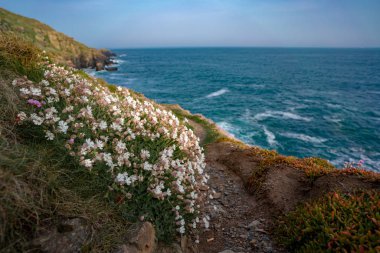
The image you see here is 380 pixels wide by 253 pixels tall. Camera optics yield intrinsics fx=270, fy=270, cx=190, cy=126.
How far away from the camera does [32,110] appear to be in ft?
16.3

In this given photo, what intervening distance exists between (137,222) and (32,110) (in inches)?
112

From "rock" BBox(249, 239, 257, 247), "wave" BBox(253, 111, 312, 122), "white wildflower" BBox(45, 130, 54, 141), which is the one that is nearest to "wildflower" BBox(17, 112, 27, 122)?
"white wildflower" BBox(45, 130, 54, 141)

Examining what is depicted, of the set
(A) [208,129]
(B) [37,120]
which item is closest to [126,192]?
(B) [37,120]

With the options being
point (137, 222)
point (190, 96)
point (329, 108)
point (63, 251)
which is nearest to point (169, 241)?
point (137, 222)

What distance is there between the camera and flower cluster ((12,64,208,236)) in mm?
4551

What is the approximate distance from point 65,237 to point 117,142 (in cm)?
189

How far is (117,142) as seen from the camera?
5.01m

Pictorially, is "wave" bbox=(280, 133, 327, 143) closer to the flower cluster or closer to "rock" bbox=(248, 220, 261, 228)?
"rock" bbox=(248, 220, 261, 228)

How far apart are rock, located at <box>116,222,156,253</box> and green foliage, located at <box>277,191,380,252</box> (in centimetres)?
257

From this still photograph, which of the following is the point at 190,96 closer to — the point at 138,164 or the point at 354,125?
the point at 354,125

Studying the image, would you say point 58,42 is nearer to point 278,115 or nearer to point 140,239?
point 278,115

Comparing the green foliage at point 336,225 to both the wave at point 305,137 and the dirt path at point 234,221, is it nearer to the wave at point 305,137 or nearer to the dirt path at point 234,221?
the dirt path at point 234,221

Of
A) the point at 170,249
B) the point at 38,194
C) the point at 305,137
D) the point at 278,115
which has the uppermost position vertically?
the point at 38,194

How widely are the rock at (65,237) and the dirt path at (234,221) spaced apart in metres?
2.52
